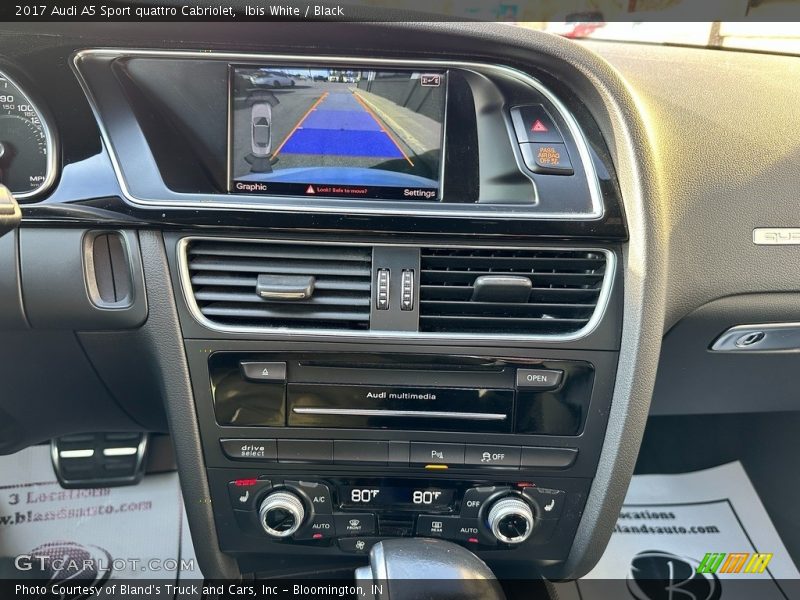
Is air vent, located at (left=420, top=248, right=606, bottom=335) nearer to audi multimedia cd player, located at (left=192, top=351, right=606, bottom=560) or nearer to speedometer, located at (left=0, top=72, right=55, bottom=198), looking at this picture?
audi multimedia cd player, located at (left=192, top=351, right=606, bottom=560)

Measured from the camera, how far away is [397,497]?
5.02ft

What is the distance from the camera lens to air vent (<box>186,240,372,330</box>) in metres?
1.34

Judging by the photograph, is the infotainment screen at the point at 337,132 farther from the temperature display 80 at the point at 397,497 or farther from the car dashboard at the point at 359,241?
the temperature display 80 at the point at 397,497

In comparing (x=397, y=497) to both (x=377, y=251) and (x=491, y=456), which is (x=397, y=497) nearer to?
(x=491, y=456)

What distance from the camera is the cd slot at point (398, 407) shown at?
143 centimetres

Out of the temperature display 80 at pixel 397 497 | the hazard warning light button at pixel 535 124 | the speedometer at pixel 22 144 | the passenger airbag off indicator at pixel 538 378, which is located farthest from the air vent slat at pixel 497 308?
the speedometer at pixel 22 144

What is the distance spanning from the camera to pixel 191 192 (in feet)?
4.34

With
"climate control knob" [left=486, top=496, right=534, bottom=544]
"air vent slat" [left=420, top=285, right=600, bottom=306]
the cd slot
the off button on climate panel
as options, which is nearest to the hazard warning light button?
"air vent slat" [left=420, top=285, right=600, bottom=306]

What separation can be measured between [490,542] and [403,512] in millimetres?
213

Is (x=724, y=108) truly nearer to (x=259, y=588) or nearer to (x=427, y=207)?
(x=427, y=207)

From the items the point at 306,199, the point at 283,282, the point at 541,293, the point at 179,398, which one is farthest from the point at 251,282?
the point at 541,293

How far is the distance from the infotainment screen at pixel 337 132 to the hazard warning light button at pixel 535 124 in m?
0.15

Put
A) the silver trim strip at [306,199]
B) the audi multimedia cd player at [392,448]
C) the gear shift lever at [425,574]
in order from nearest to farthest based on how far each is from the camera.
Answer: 1. the gear shift lever at [425,574]
2. the silver trim strip at [306,199]
3. the audi multimedia cd player at [392,448]

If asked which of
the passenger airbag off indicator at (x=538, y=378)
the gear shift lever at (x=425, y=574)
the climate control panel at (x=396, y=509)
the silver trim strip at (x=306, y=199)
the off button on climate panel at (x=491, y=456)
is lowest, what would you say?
the climate control panel at (x=396, y=509)
